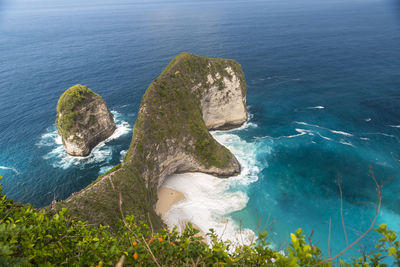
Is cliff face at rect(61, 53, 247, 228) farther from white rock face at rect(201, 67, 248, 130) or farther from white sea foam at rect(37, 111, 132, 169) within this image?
white sea foam at rect(37, 111, 132, 169)

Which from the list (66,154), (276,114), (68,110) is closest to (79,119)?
(68,110)

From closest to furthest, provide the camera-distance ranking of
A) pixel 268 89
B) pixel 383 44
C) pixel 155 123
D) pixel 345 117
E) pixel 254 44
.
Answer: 1. pixel 155 123
2. pixel 345 117
3. pixel 268 89
4. pixel 383 44
5. pixel 254 44

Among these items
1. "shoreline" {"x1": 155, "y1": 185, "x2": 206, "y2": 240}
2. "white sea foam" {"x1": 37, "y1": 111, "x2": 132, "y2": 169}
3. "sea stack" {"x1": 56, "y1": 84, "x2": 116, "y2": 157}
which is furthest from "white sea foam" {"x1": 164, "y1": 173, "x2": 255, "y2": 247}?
"sea stack" {"x1": 56, "y1": 84, "x2": 116, "y2": 157}

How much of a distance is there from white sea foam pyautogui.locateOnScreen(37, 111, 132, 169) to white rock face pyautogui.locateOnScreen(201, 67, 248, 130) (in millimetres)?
22622

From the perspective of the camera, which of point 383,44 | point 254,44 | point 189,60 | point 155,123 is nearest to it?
point 155,123

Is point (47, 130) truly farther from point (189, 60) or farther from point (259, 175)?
point (259, 175)

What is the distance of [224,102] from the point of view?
54438 mm

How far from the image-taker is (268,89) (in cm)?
7406

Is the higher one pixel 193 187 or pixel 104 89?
pixel 104 89

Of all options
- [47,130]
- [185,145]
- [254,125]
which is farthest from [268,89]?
[47,130]

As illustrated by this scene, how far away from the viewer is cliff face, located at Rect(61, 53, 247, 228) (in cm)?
2797

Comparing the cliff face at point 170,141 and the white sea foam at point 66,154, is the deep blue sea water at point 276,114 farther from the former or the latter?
the cliff face at point 170,141

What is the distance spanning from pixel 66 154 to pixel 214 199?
121 feet

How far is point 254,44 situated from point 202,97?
79.6 m
